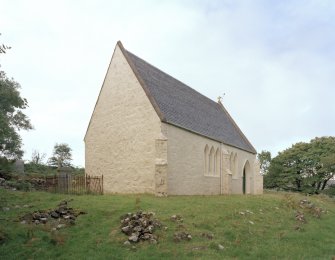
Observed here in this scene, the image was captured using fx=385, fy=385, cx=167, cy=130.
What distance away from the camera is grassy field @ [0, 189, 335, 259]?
43.2 ft

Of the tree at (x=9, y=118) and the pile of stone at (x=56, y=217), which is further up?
the tree at (x=9, y=118)

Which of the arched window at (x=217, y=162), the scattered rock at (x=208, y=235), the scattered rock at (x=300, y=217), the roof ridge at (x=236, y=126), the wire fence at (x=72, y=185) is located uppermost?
the roof ridge at (x=236, y=126)

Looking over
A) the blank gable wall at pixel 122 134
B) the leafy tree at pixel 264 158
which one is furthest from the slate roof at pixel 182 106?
the leafy tree at pixel 264 158

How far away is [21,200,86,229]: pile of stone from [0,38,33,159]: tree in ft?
9.65

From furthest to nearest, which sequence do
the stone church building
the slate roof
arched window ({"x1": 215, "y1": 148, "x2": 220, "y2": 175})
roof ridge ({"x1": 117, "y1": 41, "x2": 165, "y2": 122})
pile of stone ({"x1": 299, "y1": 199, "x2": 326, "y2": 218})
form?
arched window ({"x1": 215, "y1": 148, "x2": 220, "y2": 175})
the slate roof
the stone church building
roof ridge ({"x1": 117, "y1": 41, "x2": 165, "y2": 122})
pile of stone ({"x1": 299, "y1": 199, "x2": 326, "y2": 218})

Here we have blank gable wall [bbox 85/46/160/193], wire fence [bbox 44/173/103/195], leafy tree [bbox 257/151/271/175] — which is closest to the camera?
wire fence [bbox 44/173/103/195]

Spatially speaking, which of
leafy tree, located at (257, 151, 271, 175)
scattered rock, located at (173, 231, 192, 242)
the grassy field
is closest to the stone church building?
the grassy field

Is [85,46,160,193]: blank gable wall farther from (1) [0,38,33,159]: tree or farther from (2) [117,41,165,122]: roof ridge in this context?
(1) [0,38,33,159]: tree

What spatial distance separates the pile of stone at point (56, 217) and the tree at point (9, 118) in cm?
294

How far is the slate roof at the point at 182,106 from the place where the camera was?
27.9m

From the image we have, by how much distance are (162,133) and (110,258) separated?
13.8 meters

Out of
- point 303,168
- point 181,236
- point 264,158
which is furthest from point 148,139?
point 264,158

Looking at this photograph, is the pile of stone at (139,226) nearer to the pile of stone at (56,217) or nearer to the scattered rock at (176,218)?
the scattered rock at (176,218)

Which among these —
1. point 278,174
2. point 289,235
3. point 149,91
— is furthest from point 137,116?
point 278,174
